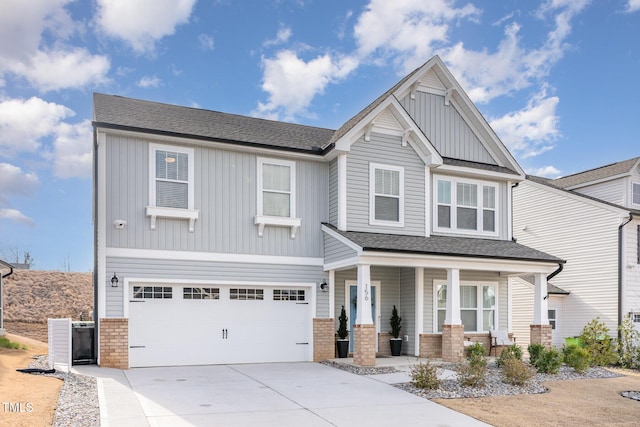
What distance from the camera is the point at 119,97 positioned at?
16.5 meters

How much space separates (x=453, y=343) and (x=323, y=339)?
11.5ft

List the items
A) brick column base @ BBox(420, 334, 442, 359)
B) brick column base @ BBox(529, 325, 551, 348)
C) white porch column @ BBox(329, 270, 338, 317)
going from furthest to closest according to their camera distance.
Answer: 1. brick column base @ BBox(420, 334, 442, 359)
2. brick column base @ BBox(529, 325, 551, 348)
3. white porch column @ BBox(329, 270, 338, 317)

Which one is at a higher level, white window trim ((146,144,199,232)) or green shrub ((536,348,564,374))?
white window trim ((146,144,199,232))

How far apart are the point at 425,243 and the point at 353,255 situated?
8.31 feet

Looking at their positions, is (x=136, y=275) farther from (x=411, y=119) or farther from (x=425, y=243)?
(x=411, y=119)

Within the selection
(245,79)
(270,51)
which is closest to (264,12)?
(270,51)

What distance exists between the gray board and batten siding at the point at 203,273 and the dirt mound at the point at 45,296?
13.6 meters

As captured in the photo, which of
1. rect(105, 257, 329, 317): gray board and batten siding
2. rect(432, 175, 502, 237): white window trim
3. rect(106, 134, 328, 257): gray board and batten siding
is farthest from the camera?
rect(432, 175, 502, 237): white window trim

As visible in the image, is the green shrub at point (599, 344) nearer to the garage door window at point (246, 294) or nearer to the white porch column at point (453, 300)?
the white porch column at point (453, 300)

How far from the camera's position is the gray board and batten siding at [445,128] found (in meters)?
17.5

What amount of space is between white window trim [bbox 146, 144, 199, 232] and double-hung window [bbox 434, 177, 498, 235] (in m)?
7.35

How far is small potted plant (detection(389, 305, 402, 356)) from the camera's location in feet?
53.9

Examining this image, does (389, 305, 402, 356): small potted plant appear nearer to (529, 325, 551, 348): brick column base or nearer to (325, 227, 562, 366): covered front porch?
(325, 227, 562, 366): covered front porch

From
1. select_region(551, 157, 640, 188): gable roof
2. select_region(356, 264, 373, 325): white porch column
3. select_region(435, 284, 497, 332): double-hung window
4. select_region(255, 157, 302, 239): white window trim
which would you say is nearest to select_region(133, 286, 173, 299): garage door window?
select_region(255, 157, 302, 239): white window trim
